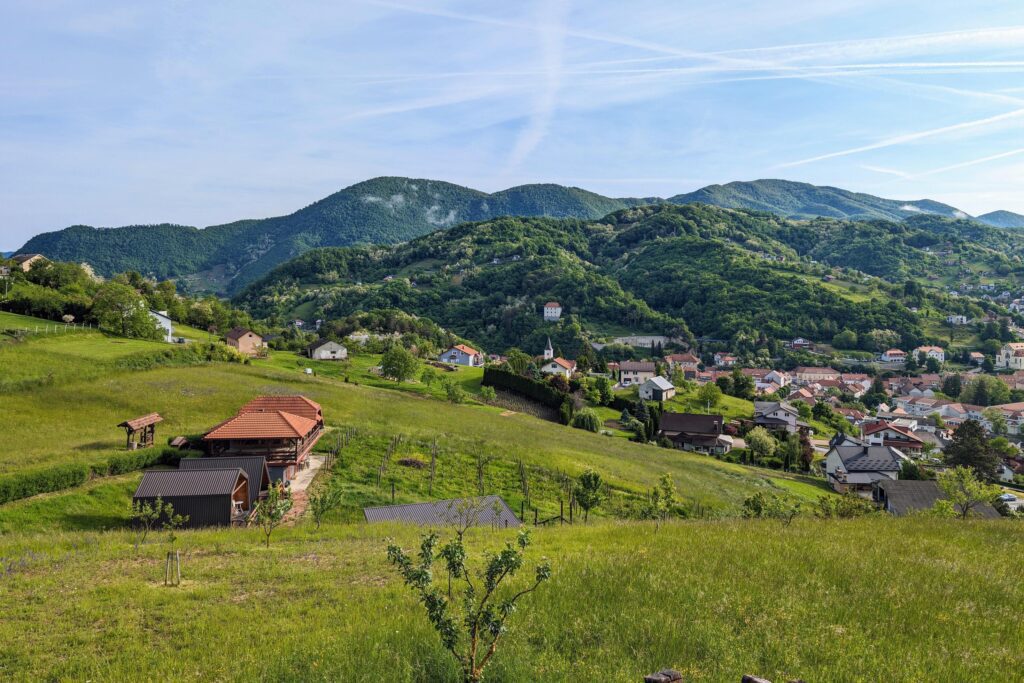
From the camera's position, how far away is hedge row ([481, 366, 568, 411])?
80812mm

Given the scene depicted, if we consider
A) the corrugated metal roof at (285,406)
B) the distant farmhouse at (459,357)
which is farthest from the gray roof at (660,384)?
the corrugated metal roof at (285,406)

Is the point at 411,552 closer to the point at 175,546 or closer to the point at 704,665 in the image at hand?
the point at 175,546

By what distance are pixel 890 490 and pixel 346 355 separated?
79.7m

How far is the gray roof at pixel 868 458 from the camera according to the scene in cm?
6762

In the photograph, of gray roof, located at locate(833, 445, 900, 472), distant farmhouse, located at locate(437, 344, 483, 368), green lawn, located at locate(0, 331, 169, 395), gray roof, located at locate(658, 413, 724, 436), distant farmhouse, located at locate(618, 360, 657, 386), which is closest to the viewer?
green lawn, located at locate(0, 331, 169, 395)

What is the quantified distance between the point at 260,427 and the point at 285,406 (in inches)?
211

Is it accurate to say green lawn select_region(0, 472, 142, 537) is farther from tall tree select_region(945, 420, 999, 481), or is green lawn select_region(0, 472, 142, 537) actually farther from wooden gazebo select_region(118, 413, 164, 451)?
tall tree select_region(945, 420, 999, 481)

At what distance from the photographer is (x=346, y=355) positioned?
3787 inches

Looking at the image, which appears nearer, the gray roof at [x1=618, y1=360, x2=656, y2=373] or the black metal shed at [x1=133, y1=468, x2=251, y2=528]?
the black metal shed at [x1=133, y1=468, x2=251, y2=528]

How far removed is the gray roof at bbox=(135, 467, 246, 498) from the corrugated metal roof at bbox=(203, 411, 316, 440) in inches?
292

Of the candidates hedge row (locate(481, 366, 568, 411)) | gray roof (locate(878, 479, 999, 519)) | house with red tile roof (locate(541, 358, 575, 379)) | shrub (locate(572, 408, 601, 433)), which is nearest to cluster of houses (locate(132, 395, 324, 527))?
shrub (locate(572, 408, 601, 433))

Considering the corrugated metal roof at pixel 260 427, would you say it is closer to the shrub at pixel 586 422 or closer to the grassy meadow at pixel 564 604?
the grassy meadow at pixel 564 604

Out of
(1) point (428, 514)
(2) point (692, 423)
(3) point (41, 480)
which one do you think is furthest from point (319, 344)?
(1) point (428, 514)

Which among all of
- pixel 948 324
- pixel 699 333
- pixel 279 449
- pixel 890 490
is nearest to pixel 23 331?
pixel 279 449
